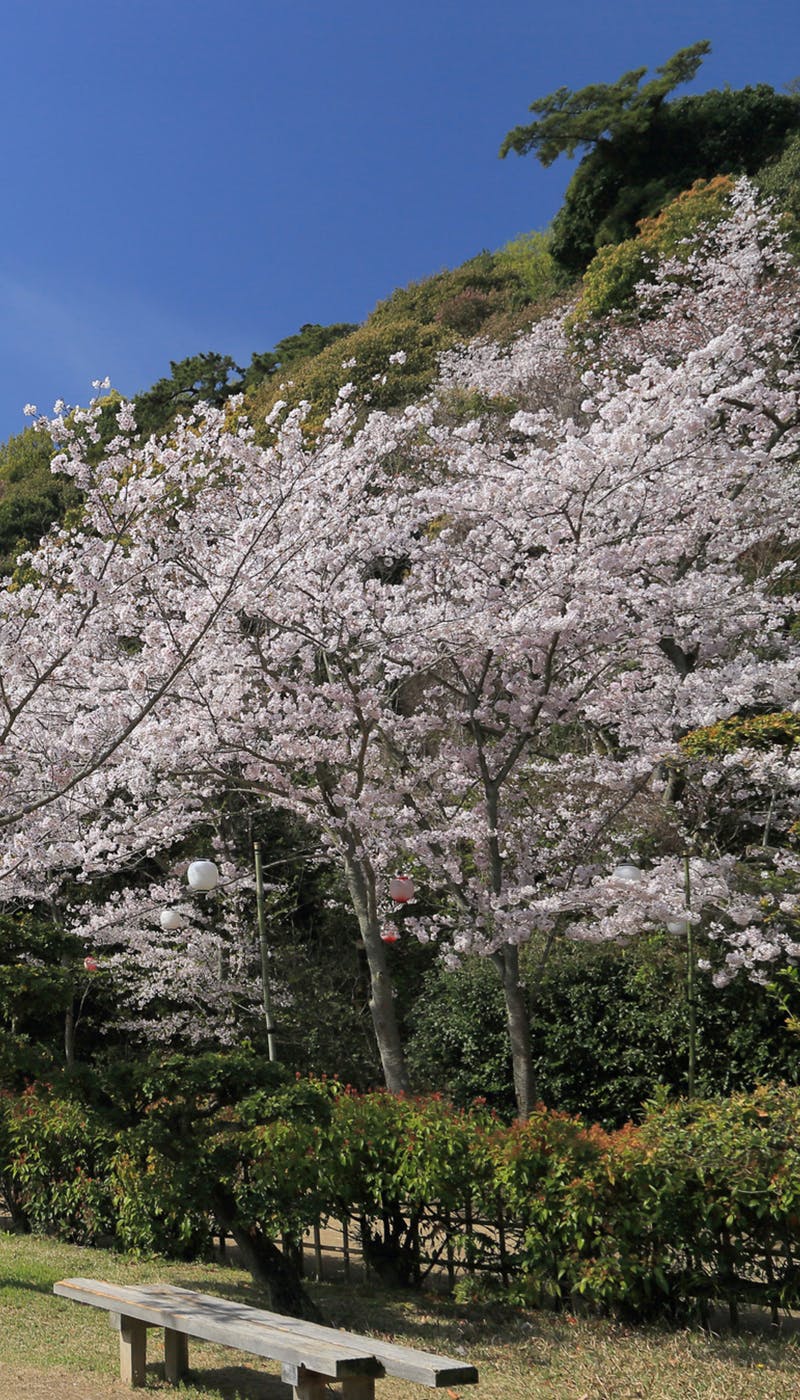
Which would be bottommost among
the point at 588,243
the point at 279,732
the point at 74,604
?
the point at 279,732

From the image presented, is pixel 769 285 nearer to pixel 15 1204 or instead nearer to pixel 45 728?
pixel 45 728

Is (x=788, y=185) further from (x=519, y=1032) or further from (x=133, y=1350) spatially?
(x=133, y=1350)

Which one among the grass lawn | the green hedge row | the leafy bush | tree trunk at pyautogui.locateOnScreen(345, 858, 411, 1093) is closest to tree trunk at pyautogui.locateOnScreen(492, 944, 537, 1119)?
tree trunk at pyautogui.locateOnScreen(345, 858, 411, 1093)

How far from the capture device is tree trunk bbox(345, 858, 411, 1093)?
7.77 metres

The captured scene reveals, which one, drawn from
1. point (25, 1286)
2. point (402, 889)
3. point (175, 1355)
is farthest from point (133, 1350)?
point (402, 889)

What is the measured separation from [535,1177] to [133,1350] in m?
1.90

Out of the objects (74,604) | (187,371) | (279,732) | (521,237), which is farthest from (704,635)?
(521,237)

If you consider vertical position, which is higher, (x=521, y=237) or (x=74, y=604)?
(x=521, y=237)

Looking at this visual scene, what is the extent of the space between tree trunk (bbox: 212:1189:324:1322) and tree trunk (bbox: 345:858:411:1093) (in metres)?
2.16

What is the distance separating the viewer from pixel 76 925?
1150cm

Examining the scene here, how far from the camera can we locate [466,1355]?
5.09 metres

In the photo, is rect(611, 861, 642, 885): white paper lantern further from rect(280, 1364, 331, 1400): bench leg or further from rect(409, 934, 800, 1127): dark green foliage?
rect(280, 1364, 331, 1400): bench leg

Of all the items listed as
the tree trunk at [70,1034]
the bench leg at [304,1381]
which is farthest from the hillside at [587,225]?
the bench leg at [304,1381]

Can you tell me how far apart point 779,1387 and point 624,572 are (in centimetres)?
521
